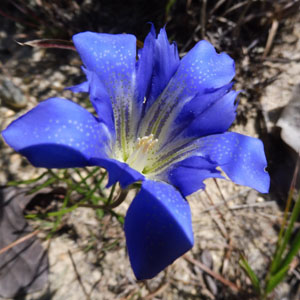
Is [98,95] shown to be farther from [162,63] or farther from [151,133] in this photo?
[151,133]

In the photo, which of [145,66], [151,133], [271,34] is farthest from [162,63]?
[271,34]

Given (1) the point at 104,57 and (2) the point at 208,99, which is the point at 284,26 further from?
(1) the point at 104,57

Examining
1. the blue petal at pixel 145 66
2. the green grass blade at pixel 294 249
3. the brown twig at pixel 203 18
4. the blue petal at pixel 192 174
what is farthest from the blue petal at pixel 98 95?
the brown twig at pixel 203 18

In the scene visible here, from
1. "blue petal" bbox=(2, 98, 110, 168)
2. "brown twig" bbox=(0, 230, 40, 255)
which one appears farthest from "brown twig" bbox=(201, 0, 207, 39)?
"brown twig" bbox=(0, 230, 40, 255)

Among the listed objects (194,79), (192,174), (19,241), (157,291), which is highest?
(194,79)

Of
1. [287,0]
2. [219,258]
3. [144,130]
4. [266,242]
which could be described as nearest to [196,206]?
[219,258]

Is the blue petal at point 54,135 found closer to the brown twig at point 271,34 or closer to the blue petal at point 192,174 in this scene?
the blue petal at point 192,174

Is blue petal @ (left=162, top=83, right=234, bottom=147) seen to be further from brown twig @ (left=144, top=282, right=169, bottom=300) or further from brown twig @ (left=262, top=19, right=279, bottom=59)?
brown twig @ (left=262, top=19, right=279, bottom=59)

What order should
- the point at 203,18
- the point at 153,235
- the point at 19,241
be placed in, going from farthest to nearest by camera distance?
the point at 203,18 → the point at 19,241 → the point at 153,235
